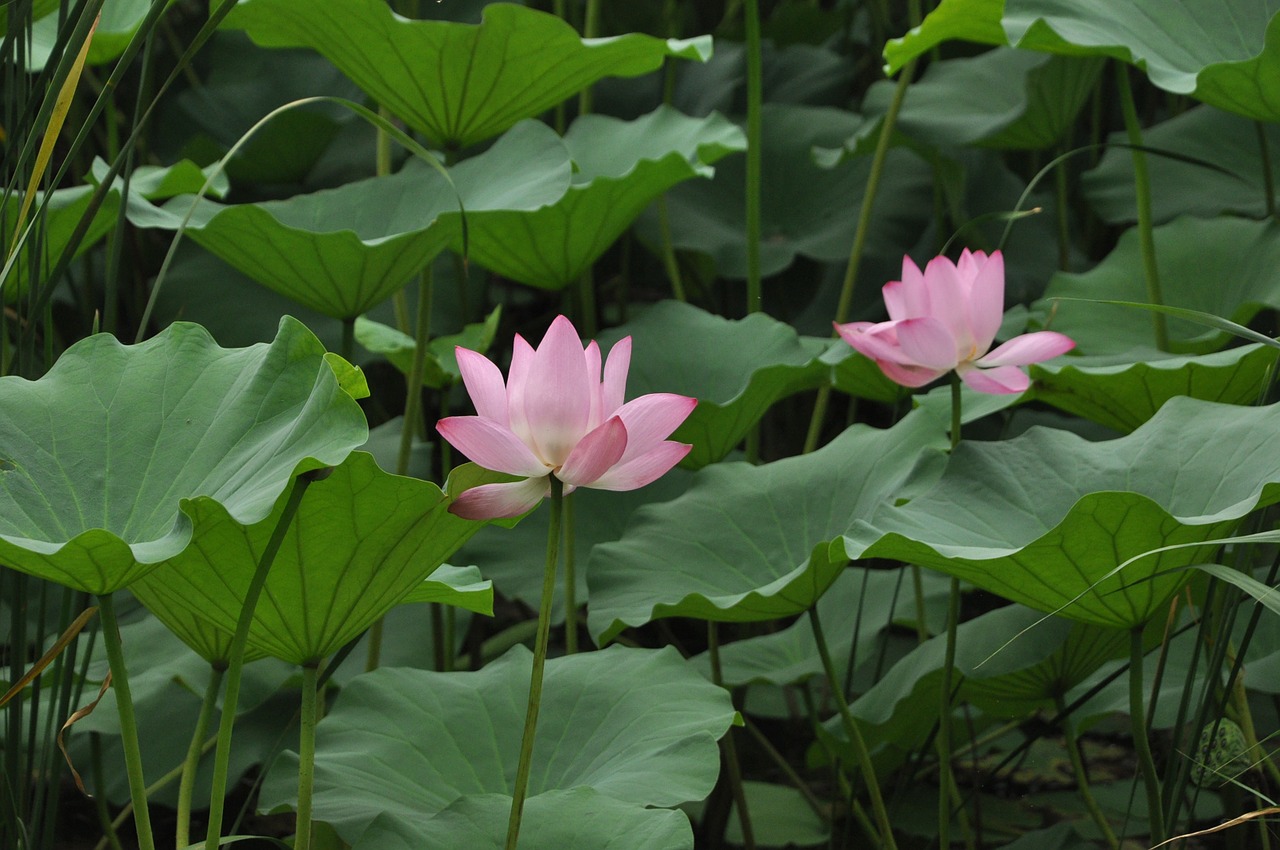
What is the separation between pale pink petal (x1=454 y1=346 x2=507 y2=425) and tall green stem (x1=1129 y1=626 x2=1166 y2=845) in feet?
1.60

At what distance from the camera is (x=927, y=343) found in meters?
0.93

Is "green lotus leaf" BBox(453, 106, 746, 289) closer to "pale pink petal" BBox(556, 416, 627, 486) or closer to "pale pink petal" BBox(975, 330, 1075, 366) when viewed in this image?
"pale pink petal" BBox(975, 330, 1075, 366)

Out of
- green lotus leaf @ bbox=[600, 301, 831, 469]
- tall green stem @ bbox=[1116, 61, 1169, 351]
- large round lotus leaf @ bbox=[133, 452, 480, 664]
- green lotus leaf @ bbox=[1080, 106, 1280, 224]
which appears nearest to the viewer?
large round lotus leaf @ bbox=[133, 452, 480, 664]

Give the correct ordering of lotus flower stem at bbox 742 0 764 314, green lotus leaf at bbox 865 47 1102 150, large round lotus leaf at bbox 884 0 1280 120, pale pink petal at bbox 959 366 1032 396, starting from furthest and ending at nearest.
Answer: green lotus leaf at bbox 865 47 1102 150, lotus flower stem at bbox 742 0 764 314, large round lotus leaf at bbox 884 0 1280 120, pale pink petal at bbox 959 366 1032 396

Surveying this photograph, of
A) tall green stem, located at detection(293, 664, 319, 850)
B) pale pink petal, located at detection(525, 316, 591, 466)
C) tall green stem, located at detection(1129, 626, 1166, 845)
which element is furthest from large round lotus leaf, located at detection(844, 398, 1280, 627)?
tall green stem, located at detection(293, 664, 319, 850)

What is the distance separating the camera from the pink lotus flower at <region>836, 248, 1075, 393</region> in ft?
3.07

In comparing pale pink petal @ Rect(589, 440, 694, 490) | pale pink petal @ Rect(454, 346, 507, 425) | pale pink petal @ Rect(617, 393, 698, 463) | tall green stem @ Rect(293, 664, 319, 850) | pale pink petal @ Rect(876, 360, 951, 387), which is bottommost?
tall green stem @ Rect(293, 664, 319, 850)

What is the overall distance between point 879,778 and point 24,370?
993mm

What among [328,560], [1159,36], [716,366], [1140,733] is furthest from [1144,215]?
[328,560]

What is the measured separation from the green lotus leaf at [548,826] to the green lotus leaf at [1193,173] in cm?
151

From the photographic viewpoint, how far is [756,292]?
1625 mm

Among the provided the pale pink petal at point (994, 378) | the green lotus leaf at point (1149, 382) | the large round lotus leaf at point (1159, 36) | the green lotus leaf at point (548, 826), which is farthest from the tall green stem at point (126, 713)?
the large round lotus leaf at point (1159, 36)

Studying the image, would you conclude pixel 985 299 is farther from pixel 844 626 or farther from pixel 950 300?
pixel 844 626

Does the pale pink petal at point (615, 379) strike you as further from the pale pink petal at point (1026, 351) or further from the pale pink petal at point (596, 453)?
the pale pink petal at point (1026, 351)
